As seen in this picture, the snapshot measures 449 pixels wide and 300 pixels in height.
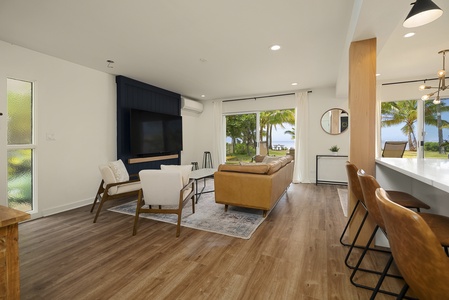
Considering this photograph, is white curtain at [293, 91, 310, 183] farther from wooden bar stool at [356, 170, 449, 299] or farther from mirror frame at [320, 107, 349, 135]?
wooden bar stool at [356, 170, 449, 299]

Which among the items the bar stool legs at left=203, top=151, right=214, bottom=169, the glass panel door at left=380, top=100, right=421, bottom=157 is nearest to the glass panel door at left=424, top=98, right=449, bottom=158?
the glass panel door at left=380, top=100, right=421, bottom=157

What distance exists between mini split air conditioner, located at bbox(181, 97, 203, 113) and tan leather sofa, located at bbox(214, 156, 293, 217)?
343cm

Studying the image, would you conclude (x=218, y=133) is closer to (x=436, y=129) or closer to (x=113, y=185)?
(x=113, y=185)

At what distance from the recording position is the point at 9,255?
0.96m

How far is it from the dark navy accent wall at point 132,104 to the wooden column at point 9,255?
141 inches

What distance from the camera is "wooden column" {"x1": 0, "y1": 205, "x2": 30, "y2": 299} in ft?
3.07

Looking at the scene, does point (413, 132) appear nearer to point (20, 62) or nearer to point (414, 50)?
point (414, 50)

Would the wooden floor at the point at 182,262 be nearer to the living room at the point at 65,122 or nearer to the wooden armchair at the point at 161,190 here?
the wooden armchair at the point at 161,190

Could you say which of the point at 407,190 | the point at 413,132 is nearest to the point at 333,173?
the point at 413,132

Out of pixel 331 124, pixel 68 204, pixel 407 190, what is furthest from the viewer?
pixel 331 124

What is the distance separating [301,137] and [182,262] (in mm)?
4608

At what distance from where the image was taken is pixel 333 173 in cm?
542

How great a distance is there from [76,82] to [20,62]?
29.3 inches

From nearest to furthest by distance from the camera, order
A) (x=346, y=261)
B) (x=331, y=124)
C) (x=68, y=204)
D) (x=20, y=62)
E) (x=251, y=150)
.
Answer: (x=346, y=261), (x=20, y=62), (x=68, y=204), (x=331, y=124), (x=251, y=150)
